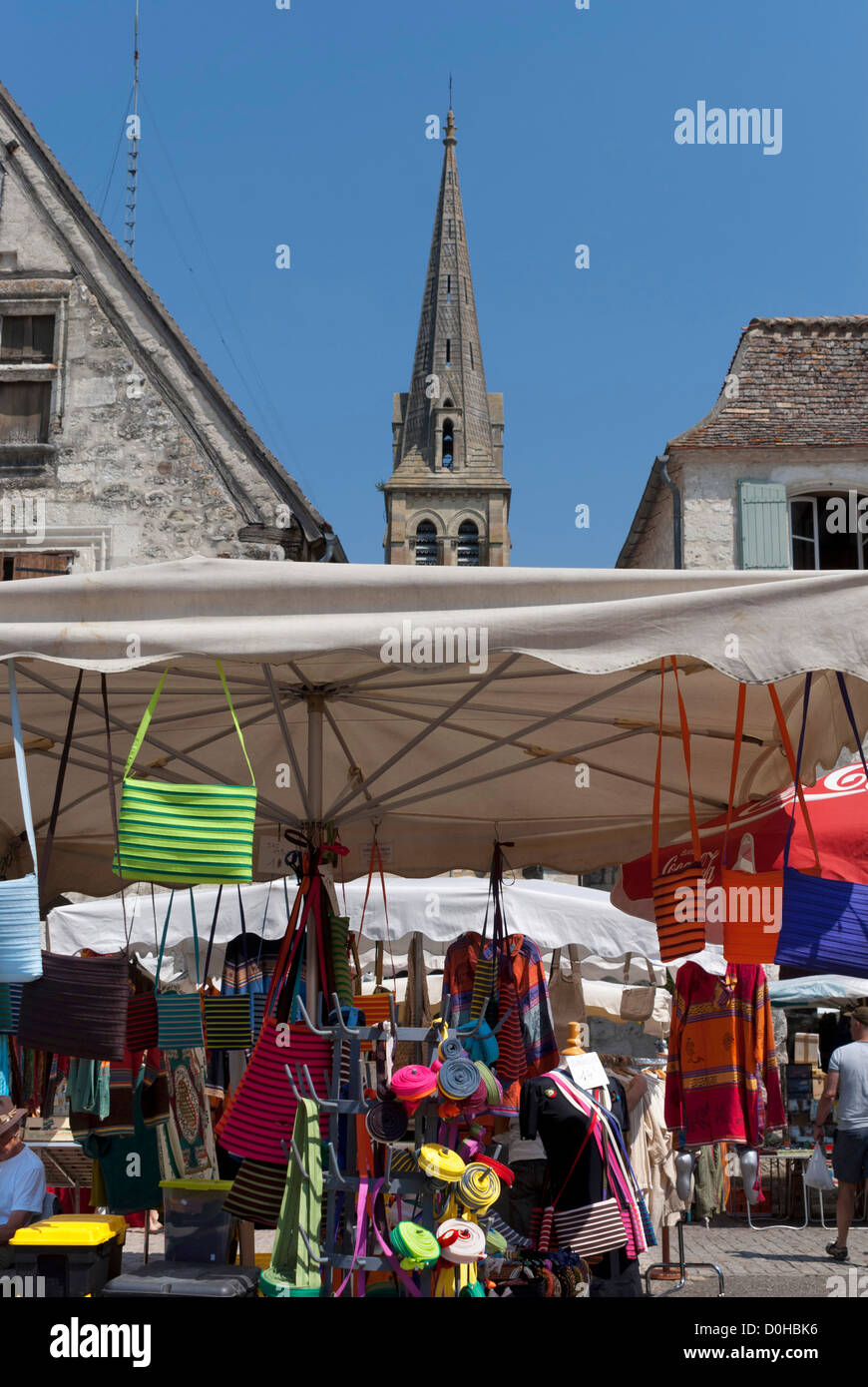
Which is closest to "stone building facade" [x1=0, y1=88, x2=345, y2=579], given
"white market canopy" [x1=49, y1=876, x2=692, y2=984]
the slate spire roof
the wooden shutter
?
the wooden shutter

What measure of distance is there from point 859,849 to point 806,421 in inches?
595

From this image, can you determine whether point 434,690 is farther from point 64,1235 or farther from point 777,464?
point 777,464

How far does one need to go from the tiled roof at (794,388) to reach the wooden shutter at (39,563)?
8.19 metres

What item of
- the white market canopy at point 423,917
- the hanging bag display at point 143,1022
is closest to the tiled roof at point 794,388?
the white market canopy at point 423,917

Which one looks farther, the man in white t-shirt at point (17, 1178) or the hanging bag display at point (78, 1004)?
the man in white t-shirt at point (17, 1178)

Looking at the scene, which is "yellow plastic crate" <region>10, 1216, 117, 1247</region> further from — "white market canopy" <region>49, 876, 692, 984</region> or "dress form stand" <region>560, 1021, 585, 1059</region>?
"white market canopy" <region>49, 876, 692, 984</region>

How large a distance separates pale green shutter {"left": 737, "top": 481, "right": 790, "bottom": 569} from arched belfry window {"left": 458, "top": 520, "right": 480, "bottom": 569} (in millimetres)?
50459

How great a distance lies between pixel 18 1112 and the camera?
5.59m

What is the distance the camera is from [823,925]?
361cm

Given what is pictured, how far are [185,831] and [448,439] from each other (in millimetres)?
72051

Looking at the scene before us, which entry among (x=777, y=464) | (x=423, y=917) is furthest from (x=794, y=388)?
(x=423, y=917)

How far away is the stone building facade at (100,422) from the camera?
1583cm

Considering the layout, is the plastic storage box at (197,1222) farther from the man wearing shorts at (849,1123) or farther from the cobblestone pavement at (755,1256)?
the man wearing shorts at (849,1123)
